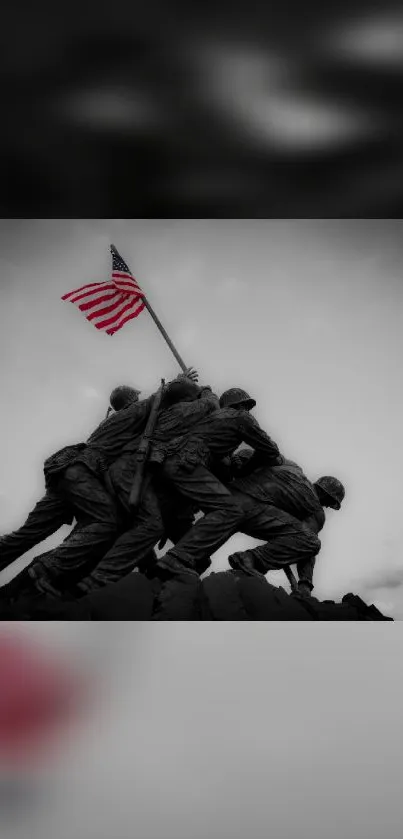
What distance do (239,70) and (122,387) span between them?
2474 millimetres

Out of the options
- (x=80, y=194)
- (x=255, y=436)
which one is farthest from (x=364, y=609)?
(x=80, y=194)

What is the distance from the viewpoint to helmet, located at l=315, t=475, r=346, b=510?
7.13 m

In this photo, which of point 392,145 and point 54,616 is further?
point 392,145

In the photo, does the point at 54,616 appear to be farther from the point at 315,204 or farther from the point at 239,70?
the point at 315,204

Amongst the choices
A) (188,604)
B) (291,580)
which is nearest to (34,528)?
(188,604)

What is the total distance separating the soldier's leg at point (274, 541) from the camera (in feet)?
21.8

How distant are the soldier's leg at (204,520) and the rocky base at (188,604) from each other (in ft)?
0.59

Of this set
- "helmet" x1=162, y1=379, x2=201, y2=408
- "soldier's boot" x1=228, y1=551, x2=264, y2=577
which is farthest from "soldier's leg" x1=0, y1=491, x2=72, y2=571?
"soldier's boot" x1=228, y1=551, x2=264, y2=577

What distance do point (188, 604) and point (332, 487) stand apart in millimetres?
1608

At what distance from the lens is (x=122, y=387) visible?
24.0 ft

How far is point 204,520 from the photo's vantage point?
6.62 m

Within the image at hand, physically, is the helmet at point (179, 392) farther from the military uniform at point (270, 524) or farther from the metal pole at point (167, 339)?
the military uniform at point (270, 524)

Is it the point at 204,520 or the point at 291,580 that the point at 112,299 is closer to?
the point at 204,520

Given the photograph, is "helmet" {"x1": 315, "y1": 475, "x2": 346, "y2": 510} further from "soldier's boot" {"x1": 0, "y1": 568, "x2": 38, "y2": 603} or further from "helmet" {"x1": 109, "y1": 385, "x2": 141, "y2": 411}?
"soldier's boot" {"x1": 0, "y1": 568, "x2": 38, "y2": 603}
